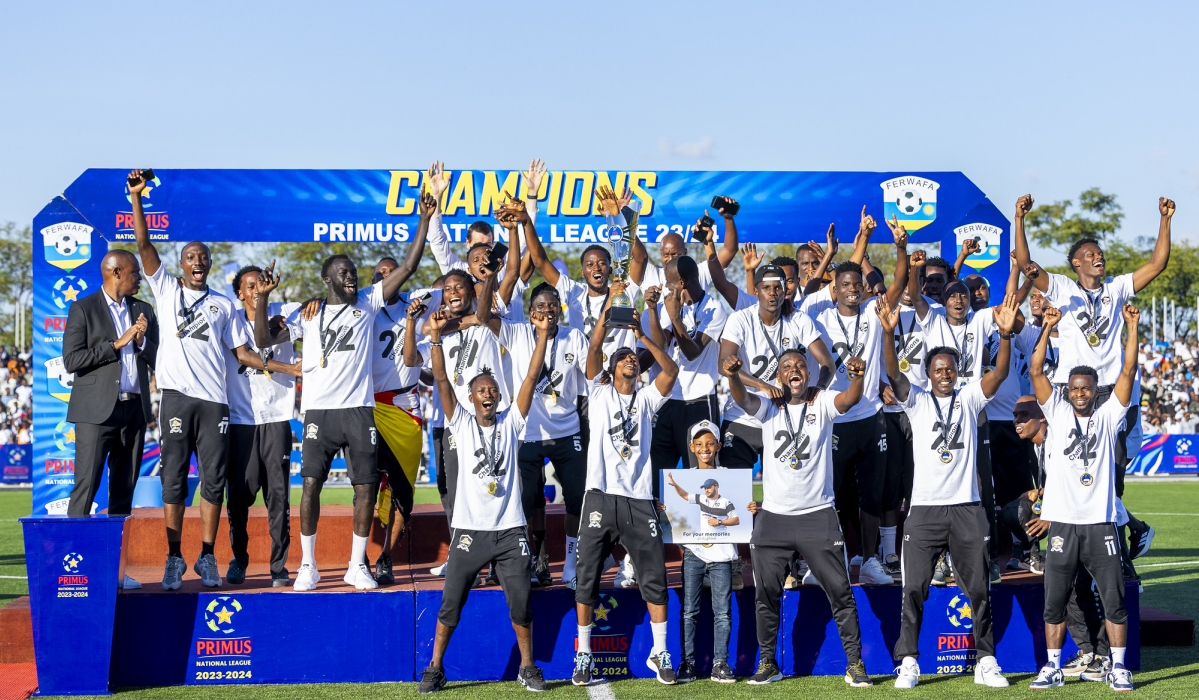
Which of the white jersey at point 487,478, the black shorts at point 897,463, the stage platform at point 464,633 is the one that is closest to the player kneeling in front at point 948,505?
A: the stage platform at point 464,633

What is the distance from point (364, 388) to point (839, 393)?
332cm

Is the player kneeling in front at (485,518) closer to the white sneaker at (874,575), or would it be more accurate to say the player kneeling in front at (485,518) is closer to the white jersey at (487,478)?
the white jersey at (487,478)

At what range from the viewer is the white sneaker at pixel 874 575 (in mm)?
8180

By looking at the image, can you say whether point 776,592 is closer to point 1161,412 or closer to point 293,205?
point 293,205

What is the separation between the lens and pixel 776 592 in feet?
25.4

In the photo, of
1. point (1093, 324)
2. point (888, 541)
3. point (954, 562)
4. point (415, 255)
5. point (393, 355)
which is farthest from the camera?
point (393, 355)

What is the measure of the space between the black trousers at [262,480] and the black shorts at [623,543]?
225 centimetres

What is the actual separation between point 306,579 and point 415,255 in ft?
8.09

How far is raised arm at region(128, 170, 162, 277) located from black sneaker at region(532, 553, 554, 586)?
A: 343cm

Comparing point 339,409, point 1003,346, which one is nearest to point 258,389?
point 339,409

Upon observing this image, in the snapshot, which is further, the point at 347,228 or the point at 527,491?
the point at 347,228

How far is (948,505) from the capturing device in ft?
25.4

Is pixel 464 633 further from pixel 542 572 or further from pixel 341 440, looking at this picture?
pixel 341 440

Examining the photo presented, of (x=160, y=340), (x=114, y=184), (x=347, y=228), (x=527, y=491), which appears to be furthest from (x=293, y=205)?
(x=527, y=491)
